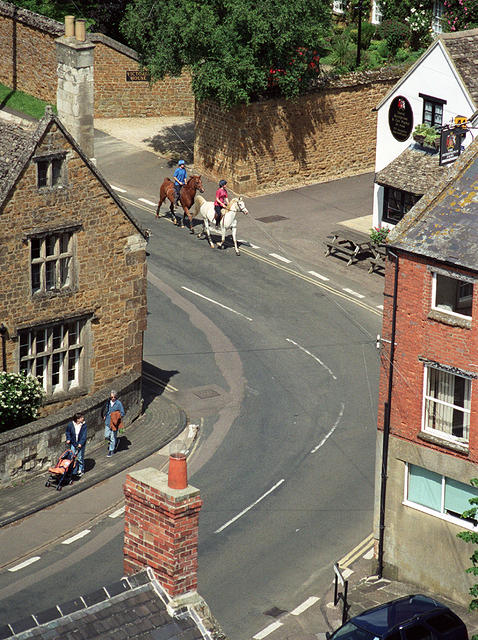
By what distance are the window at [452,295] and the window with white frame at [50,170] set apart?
1050 centimetres

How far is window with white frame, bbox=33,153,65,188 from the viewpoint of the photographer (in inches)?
1319

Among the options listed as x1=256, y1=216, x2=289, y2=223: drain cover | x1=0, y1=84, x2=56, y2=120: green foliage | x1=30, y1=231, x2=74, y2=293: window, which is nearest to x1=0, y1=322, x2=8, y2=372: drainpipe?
x1=30, y1=231, x2=74, y2=293: window

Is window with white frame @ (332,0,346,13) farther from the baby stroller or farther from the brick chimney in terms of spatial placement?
the brick chimney

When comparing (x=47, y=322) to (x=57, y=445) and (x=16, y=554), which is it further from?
(x=16, y=554)

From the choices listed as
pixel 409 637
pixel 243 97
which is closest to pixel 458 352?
pixel 409 637

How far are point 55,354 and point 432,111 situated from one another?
19.8m

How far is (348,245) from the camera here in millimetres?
51000

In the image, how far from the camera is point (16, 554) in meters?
30.9

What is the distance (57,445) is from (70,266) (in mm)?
4790

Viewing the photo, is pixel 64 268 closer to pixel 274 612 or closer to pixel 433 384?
pixel 433 384

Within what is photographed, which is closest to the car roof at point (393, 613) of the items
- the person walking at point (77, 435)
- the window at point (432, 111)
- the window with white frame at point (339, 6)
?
the person walking at point (77, 435)

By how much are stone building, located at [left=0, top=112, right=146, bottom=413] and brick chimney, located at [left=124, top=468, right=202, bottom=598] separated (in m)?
14.6

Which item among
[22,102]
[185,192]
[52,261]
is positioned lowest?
[185,192]

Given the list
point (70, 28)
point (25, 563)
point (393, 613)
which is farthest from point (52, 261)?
point (393, 613)
